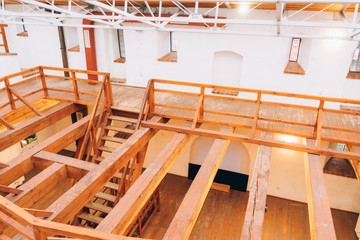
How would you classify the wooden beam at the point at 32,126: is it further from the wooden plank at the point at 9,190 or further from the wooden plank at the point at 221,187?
the wooden plank at the point at 221,187

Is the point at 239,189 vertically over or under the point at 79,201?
under

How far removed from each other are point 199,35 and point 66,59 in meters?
5.10

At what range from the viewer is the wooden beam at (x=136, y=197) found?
2.77m

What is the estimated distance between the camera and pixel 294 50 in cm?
750

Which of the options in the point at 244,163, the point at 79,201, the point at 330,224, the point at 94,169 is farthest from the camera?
the point at 244,163

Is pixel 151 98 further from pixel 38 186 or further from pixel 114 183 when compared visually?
pixel 38 186

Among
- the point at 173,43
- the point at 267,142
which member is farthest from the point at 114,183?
the point at 173,43

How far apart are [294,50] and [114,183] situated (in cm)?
605

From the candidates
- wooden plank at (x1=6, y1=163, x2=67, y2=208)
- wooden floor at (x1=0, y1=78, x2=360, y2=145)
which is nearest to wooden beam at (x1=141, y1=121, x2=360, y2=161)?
wooden floor at (x1=0, y1=78, x2=360, y2=145)

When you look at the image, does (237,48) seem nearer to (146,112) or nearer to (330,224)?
(146,112)

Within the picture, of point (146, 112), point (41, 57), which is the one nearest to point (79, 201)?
point (146, 112)

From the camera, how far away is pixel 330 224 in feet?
9.77

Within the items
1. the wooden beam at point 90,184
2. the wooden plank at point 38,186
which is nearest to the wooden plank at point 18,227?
the wooden beam at point 90,184

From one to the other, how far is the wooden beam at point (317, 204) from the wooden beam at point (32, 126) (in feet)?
16.2
